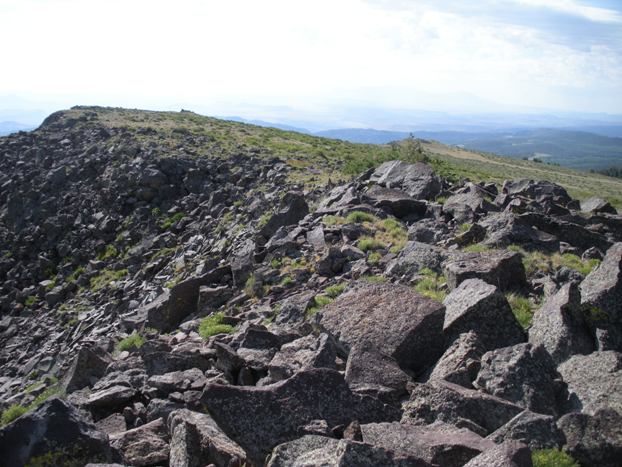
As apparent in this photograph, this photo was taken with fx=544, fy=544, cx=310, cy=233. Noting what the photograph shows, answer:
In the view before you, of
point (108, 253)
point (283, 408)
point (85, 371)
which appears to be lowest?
point (108, 253)

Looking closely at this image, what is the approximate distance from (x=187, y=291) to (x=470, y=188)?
1256 centimetres

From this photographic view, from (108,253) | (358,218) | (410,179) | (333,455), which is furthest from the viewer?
(108,253)

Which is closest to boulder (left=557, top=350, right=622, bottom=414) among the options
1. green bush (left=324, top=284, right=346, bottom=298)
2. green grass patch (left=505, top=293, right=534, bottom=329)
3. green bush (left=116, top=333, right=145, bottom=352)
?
green grass patch (left=505, top=293, right=534, bottom=329)

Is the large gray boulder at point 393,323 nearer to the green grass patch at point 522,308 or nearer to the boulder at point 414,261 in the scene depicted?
the green grass patch at point 522,308

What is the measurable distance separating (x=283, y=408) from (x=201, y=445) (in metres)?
1.17

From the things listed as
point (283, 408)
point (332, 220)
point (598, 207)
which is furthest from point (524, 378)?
point (598, 207)

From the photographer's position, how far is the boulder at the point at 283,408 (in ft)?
23.7

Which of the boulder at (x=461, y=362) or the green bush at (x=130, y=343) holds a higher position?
the boulder at (x=461, y=362)

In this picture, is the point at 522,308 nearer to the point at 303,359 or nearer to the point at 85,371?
the point at 303,359

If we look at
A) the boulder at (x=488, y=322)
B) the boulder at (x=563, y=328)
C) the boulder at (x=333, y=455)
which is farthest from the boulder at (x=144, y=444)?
the boulder at (x=563, y=328)

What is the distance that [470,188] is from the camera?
2289 centimetres

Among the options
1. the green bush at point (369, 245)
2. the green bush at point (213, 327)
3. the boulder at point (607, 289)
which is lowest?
the green bush at point (213, 327)

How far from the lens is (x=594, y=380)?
794cm

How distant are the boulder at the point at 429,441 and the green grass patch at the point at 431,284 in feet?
18.8
